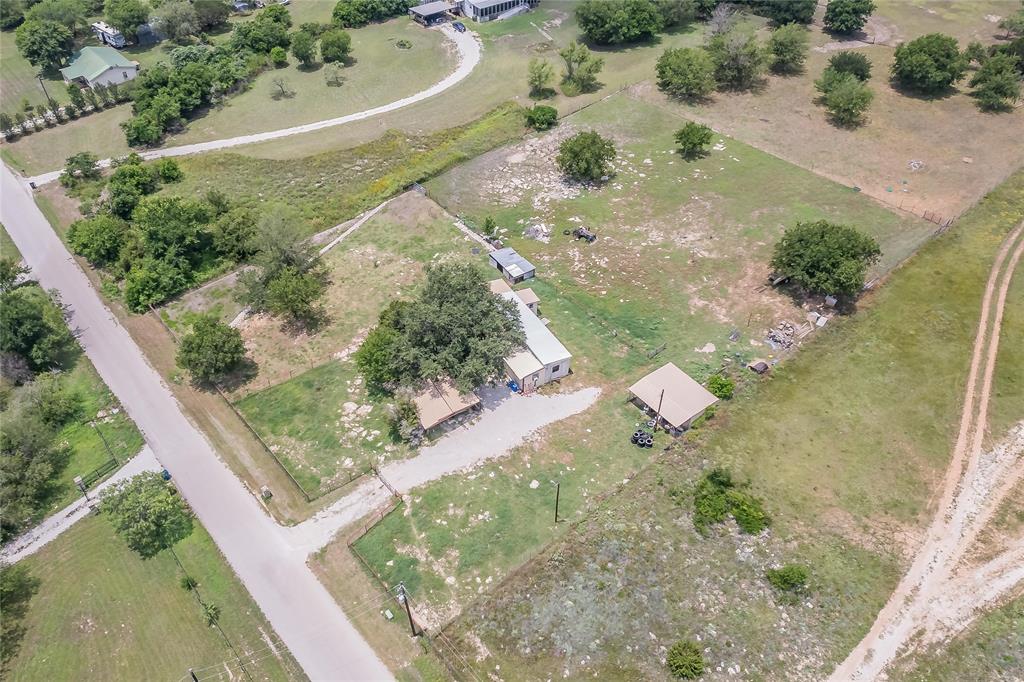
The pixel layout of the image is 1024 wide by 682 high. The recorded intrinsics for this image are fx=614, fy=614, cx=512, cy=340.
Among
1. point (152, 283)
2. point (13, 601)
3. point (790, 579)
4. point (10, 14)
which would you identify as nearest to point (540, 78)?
point (152, 283)

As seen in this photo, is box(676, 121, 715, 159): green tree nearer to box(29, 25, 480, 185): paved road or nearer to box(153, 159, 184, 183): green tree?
box(29, 25, 480, 185): paved road

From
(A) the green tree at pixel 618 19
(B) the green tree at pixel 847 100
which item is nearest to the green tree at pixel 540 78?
(A) the green tree at pixel 618 19

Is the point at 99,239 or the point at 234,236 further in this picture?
the point at 234,236

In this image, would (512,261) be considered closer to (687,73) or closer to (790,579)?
(790,579)

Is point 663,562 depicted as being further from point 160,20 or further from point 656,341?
point 160,20

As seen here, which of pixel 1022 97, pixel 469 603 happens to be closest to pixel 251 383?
pixel 469 603

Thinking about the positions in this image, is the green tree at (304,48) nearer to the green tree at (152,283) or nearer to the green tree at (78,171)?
the green tree at (78,171)

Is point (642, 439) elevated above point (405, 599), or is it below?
above
